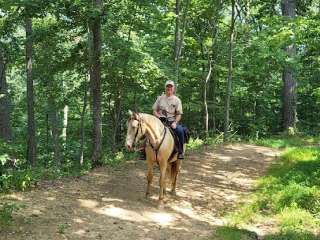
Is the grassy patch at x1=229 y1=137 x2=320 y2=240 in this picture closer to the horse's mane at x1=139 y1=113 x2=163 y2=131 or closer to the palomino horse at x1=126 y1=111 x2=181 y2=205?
the palomino horse at x1=126 y1=111 x2=181 y2=205

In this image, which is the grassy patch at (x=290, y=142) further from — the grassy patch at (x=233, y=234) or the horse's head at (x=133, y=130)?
the horse's head at (x=133, y=130)

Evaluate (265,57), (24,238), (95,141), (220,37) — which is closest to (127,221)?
(24,238)

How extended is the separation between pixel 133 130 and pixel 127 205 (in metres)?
1.75

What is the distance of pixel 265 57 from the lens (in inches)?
802

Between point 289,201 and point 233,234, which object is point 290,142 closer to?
point 289,201

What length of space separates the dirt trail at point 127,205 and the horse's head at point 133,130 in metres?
1.48

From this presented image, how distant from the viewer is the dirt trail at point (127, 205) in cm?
832

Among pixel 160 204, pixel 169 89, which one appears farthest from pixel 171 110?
pixel 160 204

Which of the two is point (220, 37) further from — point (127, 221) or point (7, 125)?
point (127, 221)

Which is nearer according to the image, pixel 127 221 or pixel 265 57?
pixel 127 221

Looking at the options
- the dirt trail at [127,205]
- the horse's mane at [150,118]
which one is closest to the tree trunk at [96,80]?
the dirt trail at [127,205]

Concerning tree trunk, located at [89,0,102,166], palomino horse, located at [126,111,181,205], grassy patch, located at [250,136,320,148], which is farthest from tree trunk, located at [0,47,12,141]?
grassy patch, located at [250,136,320,148]

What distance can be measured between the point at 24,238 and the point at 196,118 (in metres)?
19.9

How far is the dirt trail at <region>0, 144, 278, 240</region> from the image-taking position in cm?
832
